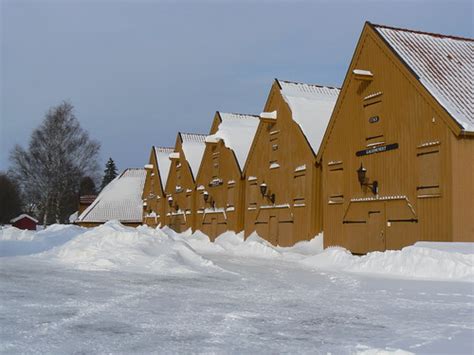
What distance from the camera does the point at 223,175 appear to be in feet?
119

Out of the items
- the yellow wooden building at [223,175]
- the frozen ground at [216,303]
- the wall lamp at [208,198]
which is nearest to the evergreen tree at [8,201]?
the yellow wooden building at [223,175]

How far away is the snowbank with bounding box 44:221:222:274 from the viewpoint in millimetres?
15844

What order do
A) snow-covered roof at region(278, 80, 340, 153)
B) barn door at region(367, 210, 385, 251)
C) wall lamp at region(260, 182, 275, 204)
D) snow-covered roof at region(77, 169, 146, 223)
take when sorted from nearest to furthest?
barn door at region(367, 210, 385, 251)
snow-covered roof at region(278, 80, 340, 153)
wall lamp at region(260, 182, 275, 204)
snow-covered roof at region(77, 169, 146, 223)

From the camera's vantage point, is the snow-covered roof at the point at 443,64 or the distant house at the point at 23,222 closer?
the snow-covered roof at the point at 443,64

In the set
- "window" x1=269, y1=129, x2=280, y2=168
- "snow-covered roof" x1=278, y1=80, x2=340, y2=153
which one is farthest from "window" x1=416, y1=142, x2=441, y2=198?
"window" x1=269, y1=129, x2=280, y2=168

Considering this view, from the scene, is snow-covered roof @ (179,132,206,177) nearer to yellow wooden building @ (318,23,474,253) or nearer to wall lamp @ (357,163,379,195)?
yellow wooden building @ (318,23,474,253)

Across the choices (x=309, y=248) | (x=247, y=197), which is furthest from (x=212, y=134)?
(x=309, y=248)

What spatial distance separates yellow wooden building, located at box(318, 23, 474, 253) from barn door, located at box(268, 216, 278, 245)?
4.65 meters

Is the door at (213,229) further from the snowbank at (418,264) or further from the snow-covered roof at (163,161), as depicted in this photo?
the snowbank at (418,264)

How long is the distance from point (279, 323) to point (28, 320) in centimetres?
336

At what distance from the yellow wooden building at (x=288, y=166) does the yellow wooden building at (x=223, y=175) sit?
1.47 metres

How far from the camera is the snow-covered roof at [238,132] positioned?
35.2 meters

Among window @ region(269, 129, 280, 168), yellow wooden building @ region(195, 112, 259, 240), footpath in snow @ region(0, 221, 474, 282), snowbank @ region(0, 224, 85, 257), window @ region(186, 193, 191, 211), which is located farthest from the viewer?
A: window @ region(186, 193, 191, 211)

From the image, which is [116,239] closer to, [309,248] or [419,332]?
[309,248]
